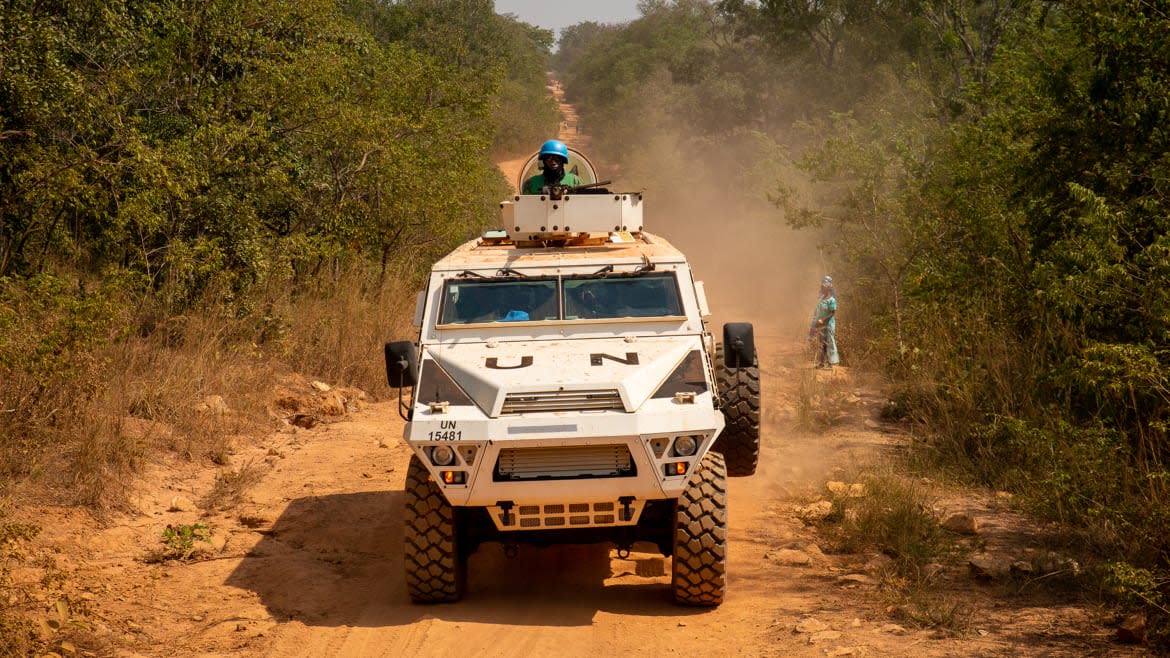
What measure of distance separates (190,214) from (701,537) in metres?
7.00

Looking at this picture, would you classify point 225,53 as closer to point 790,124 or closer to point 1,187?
point 1,187

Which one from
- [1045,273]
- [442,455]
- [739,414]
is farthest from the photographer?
[739,414]

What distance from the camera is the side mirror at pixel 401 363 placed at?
6582 millimetres

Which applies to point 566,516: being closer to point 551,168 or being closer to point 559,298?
point 559,298

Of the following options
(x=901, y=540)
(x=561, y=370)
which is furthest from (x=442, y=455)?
(x=901, y=540)

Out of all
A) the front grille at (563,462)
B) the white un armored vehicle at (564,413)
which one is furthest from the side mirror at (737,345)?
the front grille at (563,462)

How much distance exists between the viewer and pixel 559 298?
7.25 metres

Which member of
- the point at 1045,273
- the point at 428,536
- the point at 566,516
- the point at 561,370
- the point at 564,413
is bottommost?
the point at 428,536

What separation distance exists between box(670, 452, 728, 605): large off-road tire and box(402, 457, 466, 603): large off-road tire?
1219 millimetres

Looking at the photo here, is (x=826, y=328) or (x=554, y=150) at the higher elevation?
(x=554, y=150)

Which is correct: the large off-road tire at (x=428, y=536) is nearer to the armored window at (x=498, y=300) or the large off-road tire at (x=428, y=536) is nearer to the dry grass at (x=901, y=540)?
the armored window at (x=498, y=300)

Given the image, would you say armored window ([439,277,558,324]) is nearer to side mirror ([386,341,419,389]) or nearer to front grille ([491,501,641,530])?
side mirror ([386,341,419,389])

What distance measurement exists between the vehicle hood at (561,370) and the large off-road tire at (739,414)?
1026 millimetres

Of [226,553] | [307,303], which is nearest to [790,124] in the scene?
[307,303]
